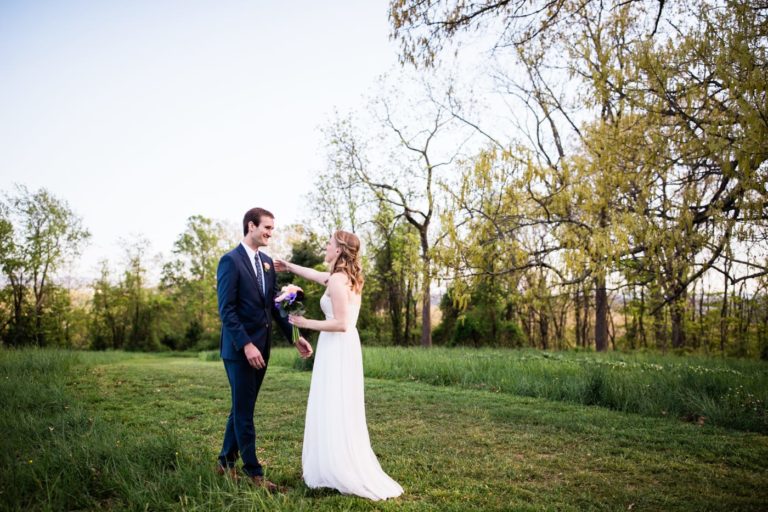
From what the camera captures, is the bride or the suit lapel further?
the suit lapel

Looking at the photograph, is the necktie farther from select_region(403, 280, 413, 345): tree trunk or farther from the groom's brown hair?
select_region(403, 280, 413, 345): tree trunk

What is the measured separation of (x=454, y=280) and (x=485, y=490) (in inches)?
294

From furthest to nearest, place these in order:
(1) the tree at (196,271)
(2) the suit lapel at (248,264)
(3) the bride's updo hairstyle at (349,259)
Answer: (1) the tree at (196,271) < (3) the bride's updo hairstyle at (349,259) < (2) the suit lapel at (248,264)

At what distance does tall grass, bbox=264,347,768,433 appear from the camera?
22.8 feet

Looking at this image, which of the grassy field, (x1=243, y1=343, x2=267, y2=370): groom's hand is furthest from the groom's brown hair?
the grassy field

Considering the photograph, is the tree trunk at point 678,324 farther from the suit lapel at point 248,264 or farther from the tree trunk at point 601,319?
the suit lapel at point 248,264

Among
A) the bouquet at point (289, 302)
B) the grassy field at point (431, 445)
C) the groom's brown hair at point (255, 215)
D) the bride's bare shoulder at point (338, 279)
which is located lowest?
the grassy field at point (431, 445)

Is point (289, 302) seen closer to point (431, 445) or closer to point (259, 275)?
point (259, 275)

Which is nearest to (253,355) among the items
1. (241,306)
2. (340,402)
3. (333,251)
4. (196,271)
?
(241,306)

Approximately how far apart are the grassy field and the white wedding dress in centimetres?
16

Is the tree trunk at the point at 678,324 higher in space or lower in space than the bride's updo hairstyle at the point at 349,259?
lower

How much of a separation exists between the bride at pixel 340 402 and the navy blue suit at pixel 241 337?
13.0 inches

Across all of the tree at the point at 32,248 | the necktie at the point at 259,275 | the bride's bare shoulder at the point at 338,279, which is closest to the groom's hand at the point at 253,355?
the necktie at the point at 259,275

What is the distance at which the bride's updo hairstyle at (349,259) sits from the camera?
4304 mm
